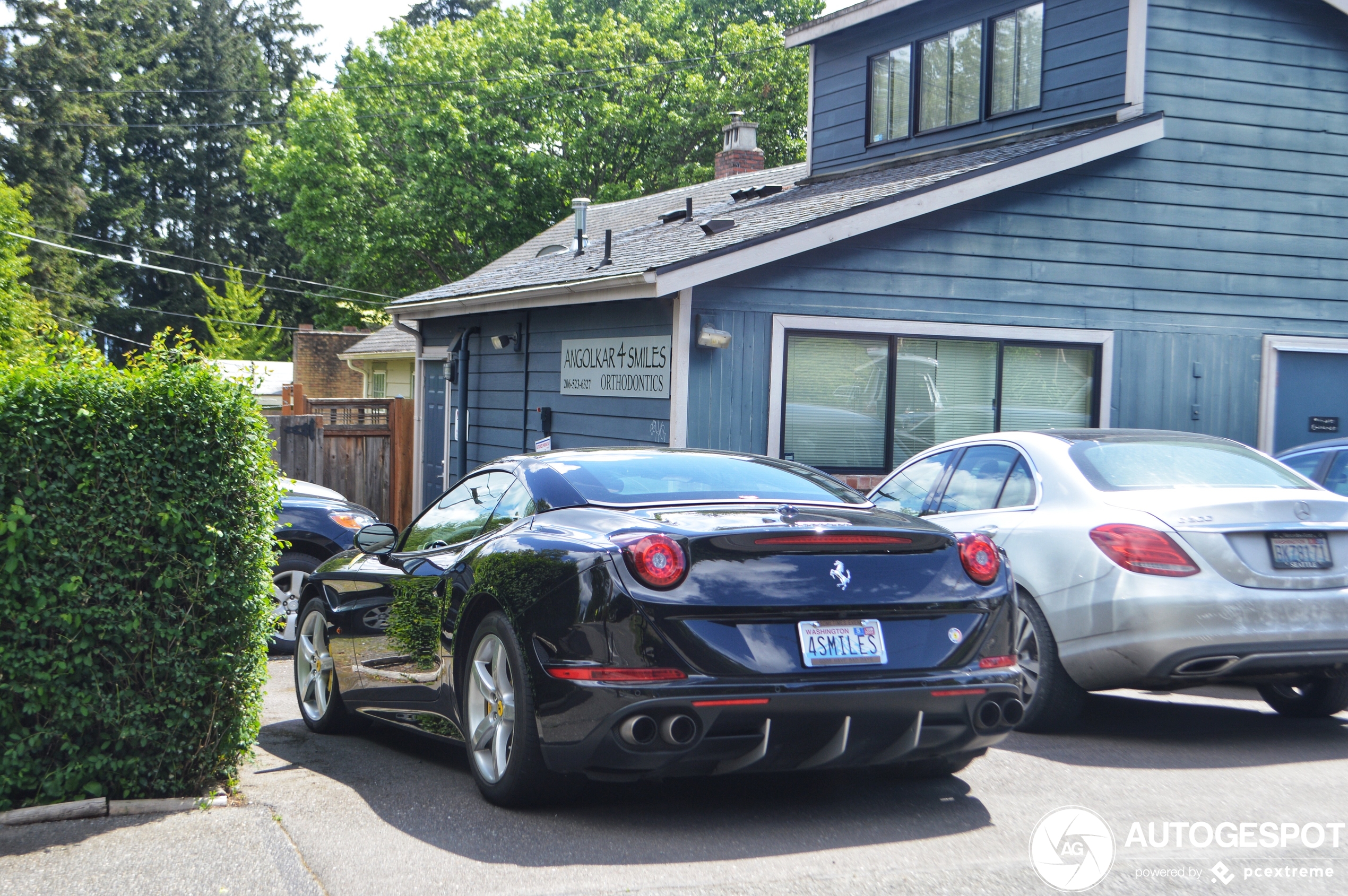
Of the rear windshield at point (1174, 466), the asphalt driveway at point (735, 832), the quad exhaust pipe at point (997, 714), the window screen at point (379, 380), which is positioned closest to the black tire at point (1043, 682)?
the asphalt driveway at point (735, 832)

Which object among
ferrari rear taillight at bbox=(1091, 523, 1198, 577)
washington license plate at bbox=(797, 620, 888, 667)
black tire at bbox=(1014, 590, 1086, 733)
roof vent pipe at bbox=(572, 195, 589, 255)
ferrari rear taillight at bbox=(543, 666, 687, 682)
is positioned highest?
roof vent pipe at bbox=(572, 195, 589, 255)

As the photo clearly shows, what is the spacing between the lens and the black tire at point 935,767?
528 centimetres

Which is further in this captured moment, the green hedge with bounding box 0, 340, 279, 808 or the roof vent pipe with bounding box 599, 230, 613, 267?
the roof vent pipe with bounding box 599, 230, 613, 267

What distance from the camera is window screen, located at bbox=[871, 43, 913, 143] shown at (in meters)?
14.7

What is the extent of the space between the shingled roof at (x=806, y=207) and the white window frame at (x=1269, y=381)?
245 centimetres

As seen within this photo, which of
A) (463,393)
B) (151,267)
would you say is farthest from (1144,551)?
(151,267)

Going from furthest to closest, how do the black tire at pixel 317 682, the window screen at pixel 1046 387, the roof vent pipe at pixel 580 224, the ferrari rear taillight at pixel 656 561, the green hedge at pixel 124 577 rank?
the roof vent pipe at pixel 580 224, the window screen at pixel 1046 387, the black tire at pixel 317 682, the green hedge at pixel 124 577, the ferrari rear taillight at pixel 656 561

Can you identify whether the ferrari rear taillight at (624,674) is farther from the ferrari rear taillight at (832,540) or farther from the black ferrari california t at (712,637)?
the ferrari rear taillight at (832,540)

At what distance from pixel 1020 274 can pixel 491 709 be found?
27.3 ft

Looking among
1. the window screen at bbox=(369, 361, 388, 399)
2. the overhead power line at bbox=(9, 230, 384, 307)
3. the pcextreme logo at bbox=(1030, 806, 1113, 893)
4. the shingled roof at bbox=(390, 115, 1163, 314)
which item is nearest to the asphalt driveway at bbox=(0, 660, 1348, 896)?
the pcextreme logo at bbox=(1030, 806, 1113, 893)

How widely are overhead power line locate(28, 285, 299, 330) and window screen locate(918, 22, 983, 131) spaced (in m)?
31.2

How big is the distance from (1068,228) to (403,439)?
1009cm

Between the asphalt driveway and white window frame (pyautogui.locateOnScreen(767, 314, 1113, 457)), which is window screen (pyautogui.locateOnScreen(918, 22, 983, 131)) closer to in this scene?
white window frame (pyautogui.locateOnScreen(767, 314, 1113, 457))

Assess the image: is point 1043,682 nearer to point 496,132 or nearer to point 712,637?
point 712,637
